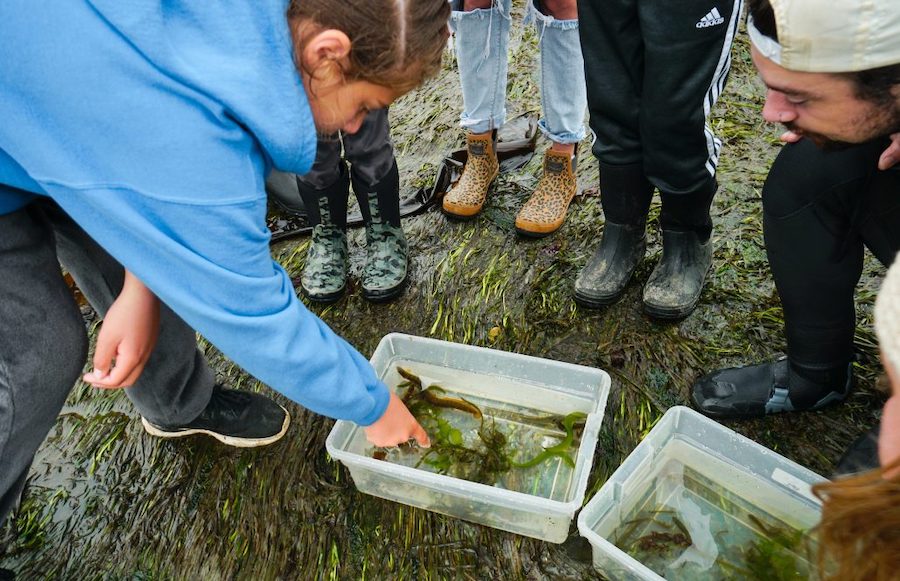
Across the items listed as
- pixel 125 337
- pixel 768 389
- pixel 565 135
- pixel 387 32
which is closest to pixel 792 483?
pixel 768 389

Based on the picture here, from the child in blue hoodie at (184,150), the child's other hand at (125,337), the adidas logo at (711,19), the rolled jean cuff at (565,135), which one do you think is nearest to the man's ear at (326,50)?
the child in blue hoodie at (184,150)

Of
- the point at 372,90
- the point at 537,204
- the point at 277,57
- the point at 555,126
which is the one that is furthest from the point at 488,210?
the point at 277,57

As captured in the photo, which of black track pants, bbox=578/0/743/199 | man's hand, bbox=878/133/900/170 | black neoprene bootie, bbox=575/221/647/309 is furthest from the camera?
black neoprene bootie, bbox=575/221/647/309

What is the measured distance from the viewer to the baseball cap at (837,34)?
48.3 inches

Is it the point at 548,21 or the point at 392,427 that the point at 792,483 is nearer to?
the point at 392,427

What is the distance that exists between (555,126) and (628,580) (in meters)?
1.90

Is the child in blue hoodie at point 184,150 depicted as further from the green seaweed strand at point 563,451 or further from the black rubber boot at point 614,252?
the black rubber boot at point 614,252

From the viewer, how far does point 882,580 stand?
93 cm

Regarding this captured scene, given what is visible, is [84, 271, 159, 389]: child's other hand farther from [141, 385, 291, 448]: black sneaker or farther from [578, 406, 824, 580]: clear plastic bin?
[578, 406, 824, 580]: clear plastic bin

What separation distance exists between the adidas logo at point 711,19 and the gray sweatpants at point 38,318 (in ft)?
5.87

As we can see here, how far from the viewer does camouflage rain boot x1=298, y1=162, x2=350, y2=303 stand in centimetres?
289

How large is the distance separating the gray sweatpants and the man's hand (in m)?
1.96

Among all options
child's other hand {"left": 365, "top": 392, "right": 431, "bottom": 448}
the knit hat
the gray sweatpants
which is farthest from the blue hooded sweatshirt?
the knit hat

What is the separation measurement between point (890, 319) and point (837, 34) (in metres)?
0.66
